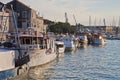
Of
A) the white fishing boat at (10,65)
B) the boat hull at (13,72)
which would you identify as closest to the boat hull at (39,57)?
the boat hull at (13,72)

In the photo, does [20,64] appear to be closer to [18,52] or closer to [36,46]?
[18,52]

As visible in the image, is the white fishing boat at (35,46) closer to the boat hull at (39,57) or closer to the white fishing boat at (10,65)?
the boat hull at (39,57)

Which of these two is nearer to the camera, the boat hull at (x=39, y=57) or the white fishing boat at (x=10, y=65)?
the white fishing boat at (x=10, y=65)

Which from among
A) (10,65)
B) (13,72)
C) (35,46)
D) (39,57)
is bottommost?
(39,57)

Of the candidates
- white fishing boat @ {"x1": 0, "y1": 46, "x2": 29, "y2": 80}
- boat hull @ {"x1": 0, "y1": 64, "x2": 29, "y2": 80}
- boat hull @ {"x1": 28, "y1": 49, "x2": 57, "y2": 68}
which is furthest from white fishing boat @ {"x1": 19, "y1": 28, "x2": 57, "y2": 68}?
white fishing boat @ {"x1": 0, "y1": 46, "x2": 29, "y2": 80}

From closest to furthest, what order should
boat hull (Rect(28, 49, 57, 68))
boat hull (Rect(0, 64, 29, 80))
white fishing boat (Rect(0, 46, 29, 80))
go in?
1. boat hull (Rect(0, 64, 29, 80))
2. white fishing boat (Rect(0, 46, 29, 80))
3. boat hull (Rect(28, 49, 57, 68))

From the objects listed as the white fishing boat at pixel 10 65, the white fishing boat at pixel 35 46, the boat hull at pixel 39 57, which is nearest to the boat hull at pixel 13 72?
the white fishing boat at pixel 10 65

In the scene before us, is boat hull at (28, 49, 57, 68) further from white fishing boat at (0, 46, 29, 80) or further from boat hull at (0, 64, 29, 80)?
white fishing boat at (0, 46, 29, 80)

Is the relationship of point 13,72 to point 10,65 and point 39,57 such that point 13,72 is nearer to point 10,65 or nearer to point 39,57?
point 10,65

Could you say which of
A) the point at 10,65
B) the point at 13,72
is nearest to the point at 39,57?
the point at 13,72

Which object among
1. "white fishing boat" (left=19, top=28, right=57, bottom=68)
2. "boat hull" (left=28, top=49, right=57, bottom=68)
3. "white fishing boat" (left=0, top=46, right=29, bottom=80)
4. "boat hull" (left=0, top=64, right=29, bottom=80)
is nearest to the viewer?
"boat hull" (left=0, top=64, right=29, bottom=80)

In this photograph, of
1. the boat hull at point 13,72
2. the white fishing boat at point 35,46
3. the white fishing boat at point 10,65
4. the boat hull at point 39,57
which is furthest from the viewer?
the white fishing boat at point 35,46

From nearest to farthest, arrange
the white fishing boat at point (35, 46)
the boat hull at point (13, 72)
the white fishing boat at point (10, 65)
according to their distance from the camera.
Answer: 1. the boat hull at point (13, 72)
2. the white fishing boat at point (10, 65)
3. the white fishing boat at point (35, 46)

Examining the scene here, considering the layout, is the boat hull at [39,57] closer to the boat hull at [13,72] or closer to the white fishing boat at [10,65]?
the boat hull at [13,72]
